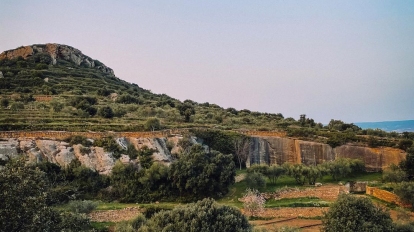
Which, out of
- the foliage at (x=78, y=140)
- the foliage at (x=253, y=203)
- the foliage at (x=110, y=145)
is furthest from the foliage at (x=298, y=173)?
the foliage at (x=78, y=140)

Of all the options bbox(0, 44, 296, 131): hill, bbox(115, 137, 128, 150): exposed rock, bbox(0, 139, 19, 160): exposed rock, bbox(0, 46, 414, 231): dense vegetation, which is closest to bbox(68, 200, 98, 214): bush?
bbox(0, 46, 414, 231): dense vegetation

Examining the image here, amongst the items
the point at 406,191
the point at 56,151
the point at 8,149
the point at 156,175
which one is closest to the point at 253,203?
the point at 156,175

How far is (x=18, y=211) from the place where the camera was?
620 inches

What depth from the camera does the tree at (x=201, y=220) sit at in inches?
837

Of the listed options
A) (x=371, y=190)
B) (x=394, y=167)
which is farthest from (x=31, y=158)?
(x=394, y=167)

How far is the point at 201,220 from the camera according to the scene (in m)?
21.5

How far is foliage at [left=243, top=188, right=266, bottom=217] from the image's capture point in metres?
32.2

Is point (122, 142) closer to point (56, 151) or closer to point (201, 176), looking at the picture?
point (56, 151)

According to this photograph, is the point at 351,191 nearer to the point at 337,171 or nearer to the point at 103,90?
the point at 337,171

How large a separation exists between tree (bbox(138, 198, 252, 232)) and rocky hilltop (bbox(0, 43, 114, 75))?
88.6 m

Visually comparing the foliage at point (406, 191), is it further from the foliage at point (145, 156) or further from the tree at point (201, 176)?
the foliage at point (145, 156)

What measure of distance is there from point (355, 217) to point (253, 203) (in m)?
9.77

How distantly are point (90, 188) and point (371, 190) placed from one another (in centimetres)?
2617

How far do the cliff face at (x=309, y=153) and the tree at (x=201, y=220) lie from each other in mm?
24865
